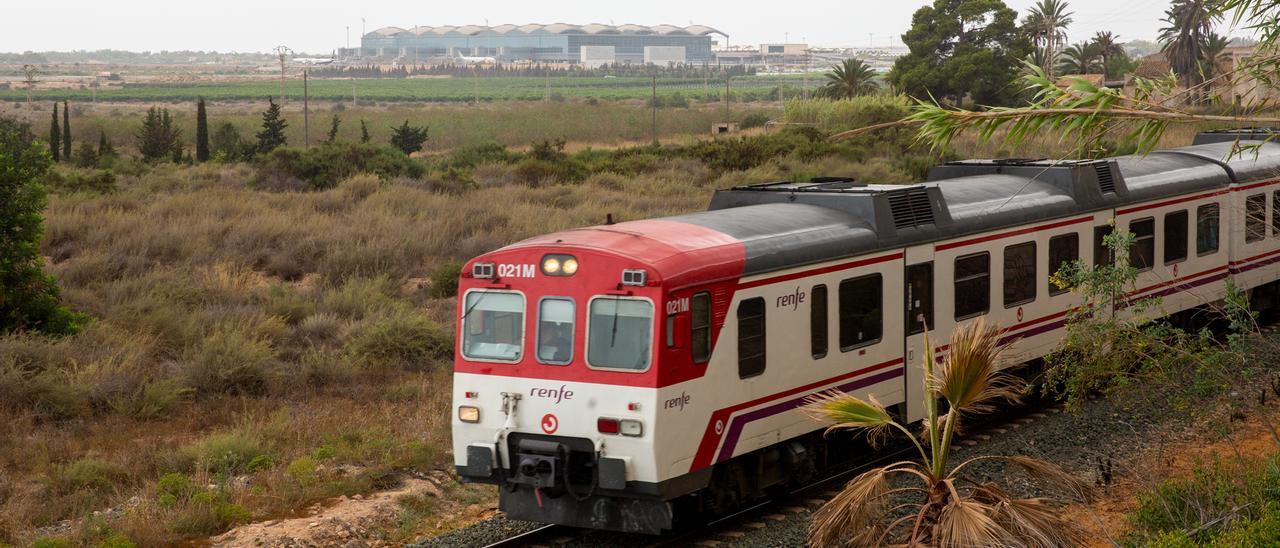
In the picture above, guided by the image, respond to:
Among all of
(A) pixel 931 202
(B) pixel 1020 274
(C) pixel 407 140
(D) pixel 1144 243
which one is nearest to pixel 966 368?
(A) pixel 931 202

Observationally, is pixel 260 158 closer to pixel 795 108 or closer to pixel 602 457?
pixel 795 108

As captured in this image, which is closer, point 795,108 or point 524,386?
point 524,386

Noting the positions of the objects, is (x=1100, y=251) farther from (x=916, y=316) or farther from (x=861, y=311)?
(x=861, y=311)

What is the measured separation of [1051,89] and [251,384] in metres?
11.8

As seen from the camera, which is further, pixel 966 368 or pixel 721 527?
pixel 721 527

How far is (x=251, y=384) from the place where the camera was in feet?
53.0

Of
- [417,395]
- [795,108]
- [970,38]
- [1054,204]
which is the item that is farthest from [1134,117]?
[970,38]

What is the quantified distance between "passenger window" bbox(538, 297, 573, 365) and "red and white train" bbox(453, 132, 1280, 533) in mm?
14

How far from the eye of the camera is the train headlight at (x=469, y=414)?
10.0 metres

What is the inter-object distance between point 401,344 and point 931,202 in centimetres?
832

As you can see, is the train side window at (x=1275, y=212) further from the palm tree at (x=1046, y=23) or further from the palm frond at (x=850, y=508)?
the palm tree at (x=1046, y=23)

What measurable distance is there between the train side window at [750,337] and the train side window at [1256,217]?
10737 mm

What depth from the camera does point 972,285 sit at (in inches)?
508

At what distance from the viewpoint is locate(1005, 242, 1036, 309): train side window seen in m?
13.5
